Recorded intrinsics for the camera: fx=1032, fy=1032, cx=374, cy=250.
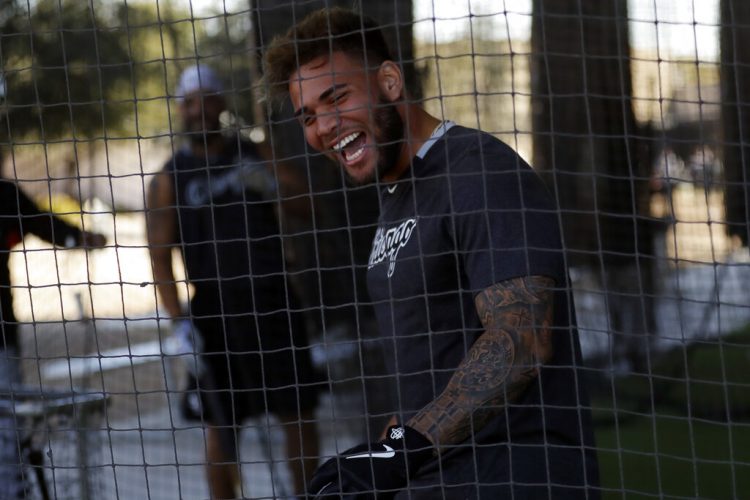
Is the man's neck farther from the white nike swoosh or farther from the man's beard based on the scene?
the white nike swoosh

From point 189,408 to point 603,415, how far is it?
323 centimetres

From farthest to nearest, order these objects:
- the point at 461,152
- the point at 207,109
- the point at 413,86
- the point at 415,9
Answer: the point at 415,9
the point at 413,86
the point at 207,109
the point at 461,152

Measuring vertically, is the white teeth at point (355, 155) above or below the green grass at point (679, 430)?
above

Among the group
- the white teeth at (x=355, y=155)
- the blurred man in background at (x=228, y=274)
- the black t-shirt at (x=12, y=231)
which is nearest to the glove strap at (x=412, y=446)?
the white teeth at (x=355, y=155)

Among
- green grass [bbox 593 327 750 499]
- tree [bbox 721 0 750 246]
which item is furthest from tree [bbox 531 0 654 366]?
tree [bbox 721 0 750 246]

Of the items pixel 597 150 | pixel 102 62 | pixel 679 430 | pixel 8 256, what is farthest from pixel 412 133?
pixel 102 62

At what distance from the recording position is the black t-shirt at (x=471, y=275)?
85.0 inches

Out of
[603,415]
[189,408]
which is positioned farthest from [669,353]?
[189,408]

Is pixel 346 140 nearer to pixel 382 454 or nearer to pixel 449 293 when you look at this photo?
pixel 449 293

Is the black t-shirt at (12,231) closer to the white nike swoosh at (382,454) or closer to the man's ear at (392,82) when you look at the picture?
the man's ear at (392,82)

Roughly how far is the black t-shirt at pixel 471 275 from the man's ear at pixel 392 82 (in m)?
0.17

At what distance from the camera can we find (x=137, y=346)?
9742mm

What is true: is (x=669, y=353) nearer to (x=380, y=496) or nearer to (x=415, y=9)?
(x=415, y=9)

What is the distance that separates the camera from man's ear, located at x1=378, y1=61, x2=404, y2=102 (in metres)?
2.49
